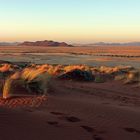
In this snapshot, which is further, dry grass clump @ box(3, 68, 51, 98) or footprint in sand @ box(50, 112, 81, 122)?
dry grass clump @ box(3, 68, 51, 98)

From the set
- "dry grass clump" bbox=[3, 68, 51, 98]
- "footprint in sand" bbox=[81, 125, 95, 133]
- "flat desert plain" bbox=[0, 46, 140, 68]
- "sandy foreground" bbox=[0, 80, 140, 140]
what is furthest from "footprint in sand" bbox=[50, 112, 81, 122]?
"flat desert plain" bbox=[0, 46, 140, 68]

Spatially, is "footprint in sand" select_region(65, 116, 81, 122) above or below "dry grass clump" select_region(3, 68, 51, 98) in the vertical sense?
below

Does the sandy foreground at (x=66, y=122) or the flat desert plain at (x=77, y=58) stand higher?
the sandy foreground at (x=66, y=122)

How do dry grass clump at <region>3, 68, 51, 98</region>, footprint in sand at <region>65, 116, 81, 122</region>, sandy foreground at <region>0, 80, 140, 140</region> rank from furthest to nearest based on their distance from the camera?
dry grass clump at <region>3, 68, 51, 98</region>
footprint in sand at <region>65, 116, 81, 122</region>
sandy foreground at <region>0, 80, 140, 140</region>

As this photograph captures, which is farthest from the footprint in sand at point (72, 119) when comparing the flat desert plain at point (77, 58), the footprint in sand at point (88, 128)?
the flat desert plain at point (77, 58)

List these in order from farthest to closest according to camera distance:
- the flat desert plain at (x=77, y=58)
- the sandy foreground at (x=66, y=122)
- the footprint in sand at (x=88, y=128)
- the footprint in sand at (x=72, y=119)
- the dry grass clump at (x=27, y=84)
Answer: the flat desert plain at (x=77, y=58), the dry grass clump at (x=27, y=84), the footprint in sand at (x=72, y=119), the footprint in sand at (x=88, y=128), the sandy foreground at (x=66, y=122)

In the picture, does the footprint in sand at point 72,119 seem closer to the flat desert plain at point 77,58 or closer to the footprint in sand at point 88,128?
the footprint in sand at point 88,128

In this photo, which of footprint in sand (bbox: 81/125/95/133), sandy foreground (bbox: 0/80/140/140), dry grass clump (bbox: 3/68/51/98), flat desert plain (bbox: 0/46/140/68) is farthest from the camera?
flat desert plain (bbox: 0/46/140/68)

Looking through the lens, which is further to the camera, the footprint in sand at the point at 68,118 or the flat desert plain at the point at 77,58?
the flat desert plain at the point at 77,58

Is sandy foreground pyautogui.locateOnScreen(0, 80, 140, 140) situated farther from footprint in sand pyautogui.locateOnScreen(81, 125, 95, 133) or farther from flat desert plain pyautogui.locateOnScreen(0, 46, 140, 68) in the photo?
flat desert plain pyautogui.locateOnScreen(0, 46, 140, 68)

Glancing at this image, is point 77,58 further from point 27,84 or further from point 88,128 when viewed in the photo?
point 88,128

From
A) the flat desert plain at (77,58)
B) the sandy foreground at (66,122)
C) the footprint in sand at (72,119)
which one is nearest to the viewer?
the sandy foreground at (66,122)

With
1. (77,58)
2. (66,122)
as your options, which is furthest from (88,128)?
(77,58)

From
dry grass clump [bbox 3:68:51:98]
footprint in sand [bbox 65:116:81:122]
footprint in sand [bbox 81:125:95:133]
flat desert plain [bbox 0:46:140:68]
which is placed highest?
dry grass clump [bbox 3:68:51:98]
